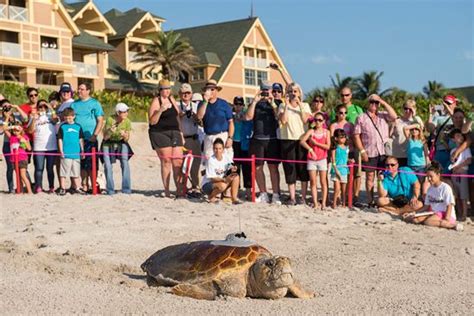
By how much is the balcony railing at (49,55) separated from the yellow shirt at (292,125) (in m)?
27.3

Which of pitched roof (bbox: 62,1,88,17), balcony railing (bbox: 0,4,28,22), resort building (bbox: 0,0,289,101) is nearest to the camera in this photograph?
balcony railing (bbox: 0,4,28,22)

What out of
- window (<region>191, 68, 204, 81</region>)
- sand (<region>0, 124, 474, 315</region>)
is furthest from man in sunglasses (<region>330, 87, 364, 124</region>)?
window (<region>191, 68, 204, 81</region>)

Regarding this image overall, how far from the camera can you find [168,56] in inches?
1690

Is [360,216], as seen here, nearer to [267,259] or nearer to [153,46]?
[267,259]

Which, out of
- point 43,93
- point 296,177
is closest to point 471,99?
point 43,93

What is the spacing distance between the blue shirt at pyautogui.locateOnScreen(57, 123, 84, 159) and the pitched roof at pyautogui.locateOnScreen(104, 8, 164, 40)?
3217cm

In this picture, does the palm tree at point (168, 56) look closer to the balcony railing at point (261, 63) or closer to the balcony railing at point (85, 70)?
the balcony railing at point (85, 70)

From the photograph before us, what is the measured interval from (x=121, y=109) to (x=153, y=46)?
32.4 metres

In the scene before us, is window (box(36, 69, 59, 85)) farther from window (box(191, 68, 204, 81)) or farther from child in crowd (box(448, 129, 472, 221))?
child in crowd (box(448, 129, 472, 221))

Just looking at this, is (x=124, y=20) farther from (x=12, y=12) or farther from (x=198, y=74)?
(x=12, y=12)

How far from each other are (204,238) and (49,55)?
29.2 meters

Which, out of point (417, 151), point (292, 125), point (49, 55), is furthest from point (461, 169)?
point (49, 55)

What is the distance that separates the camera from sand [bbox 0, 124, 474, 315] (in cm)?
559

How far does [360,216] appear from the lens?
1050cm
